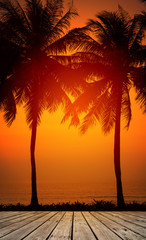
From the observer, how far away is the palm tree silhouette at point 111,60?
12180 mm

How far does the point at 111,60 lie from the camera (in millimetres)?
12555

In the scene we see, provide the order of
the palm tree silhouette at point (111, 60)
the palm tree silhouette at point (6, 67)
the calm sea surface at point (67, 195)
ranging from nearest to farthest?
the palm tree silhouette at point (6, 67) < the palm tree silhouette at point (111, 60) < the calm sea surface at point (67, 195)

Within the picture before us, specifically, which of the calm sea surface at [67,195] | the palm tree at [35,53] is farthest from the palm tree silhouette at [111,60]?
the calm sea surface at [67,195]

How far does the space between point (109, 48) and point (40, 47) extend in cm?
356

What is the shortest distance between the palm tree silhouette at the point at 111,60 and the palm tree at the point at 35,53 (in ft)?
3.53

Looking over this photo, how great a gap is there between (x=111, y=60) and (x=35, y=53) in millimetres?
3943

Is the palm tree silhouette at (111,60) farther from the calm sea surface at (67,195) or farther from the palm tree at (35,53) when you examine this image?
the calm sea surface at (67,195)

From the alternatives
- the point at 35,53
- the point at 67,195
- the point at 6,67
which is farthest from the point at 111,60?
the point at 67,195

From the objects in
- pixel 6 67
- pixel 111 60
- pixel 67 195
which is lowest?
pixel 67 195

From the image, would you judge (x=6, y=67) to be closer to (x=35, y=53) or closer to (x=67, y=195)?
(x=35, y=53)

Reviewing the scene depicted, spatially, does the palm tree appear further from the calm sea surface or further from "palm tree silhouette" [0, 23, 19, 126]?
the calm sea surface

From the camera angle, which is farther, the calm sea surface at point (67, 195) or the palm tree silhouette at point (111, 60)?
the calm sea surface at point (67, 195)

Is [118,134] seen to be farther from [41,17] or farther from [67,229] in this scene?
[67,229]

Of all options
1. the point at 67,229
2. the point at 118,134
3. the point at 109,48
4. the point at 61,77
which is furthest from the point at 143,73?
the point at 67,229
